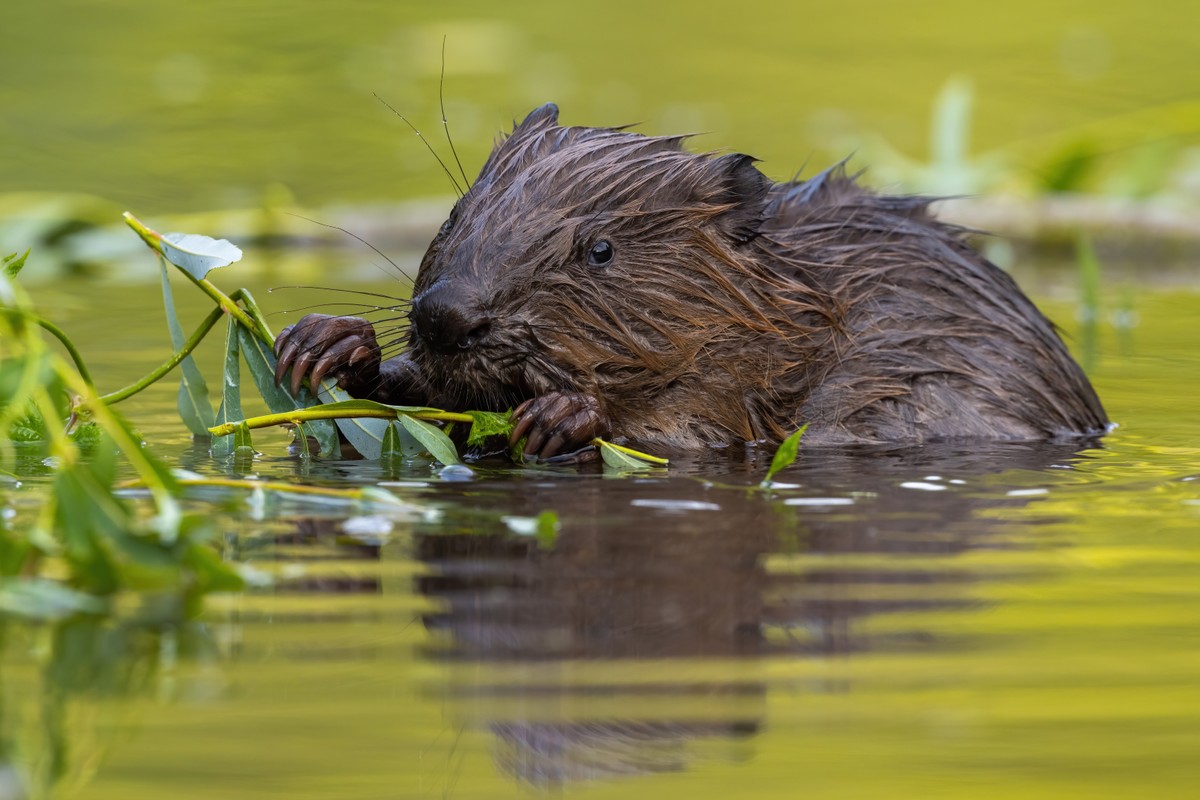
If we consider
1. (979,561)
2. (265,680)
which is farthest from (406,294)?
(265,680)

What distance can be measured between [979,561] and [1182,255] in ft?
21.9

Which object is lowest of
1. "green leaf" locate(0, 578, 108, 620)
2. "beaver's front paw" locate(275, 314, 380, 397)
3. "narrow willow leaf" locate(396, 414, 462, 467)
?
"green leaf" locate(0, 578, 108, 620)

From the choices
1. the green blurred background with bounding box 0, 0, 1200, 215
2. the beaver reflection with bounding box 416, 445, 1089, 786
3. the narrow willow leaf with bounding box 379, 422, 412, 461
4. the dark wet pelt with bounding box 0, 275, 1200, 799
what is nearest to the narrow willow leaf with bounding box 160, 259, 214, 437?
the narrow willow leaf with bounding box 379, 422, 412, 461

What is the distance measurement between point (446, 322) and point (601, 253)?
49 centimetres

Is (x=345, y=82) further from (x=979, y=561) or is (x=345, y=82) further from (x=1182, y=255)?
(x=979, y=561)

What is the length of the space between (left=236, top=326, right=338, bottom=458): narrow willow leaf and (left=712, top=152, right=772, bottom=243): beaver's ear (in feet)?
3.28

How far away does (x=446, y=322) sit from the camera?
365cm

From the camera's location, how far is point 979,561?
280 centimetres

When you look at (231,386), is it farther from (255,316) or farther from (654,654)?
(654,654)

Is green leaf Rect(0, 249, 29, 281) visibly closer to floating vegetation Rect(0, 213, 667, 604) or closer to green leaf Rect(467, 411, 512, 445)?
floating vegetation Rect(0, 213, 667, 604)

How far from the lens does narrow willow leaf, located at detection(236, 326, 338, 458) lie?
12.7ft

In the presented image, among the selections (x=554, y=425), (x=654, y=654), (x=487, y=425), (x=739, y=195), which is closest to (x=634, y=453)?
(x=554, y=425)

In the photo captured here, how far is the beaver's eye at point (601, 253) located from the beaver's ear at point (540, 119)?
0.48m

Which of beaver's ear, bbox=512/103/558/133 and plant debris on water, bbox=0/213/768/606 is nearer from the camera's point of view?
plant debris on water, bbox=0/213/768/606
